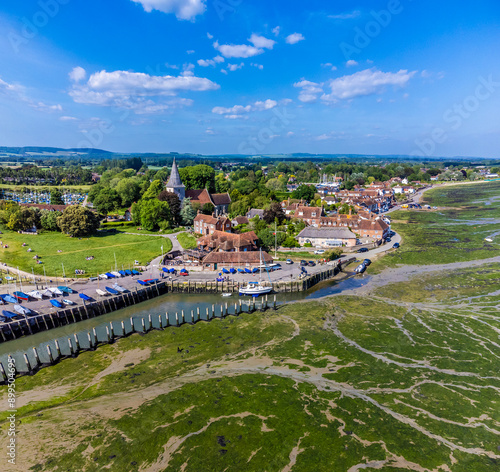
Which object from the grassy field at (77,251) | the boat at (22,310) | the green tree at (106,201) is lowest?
the grassy field at (77,251)

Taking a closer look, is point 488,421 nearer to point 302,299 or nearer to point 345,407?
point 345,407

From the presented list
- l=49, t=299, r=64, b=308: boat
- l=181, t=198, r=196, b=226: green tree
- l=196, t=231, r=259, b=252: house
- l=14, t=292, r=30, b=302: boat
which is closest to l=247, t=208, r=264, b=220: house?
l=181, t=198, r=196, b=226: green tree

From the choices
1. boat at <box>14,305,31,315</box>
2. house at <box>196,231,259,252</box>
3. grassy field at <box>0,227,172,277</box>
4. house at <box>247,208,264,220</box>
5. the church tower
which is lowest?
grassy field at <box>0,227,172,277</box>

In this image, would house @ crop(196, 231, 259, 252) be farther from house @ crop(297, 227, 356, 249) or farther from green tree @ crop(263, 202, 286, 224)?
green tree @ crop(263, 202, 286, 224)

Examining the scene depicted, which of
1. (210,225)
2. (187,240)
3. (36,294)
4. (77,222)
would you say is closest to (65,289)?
(36,294)

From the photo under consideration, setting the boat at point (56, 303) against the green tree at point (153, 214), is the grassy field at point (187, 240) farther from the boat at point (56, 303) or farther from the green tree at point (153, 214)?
the boat at point (56, 303)

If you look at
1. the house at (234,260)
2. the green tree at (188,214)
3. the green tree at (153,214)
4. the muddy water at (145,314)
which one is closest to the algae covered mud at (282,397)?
the muddy water at (145,314)

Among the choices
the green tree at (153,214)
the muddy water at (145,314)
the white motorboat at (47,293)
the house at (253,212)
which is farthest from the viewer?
the house at (253,212)
